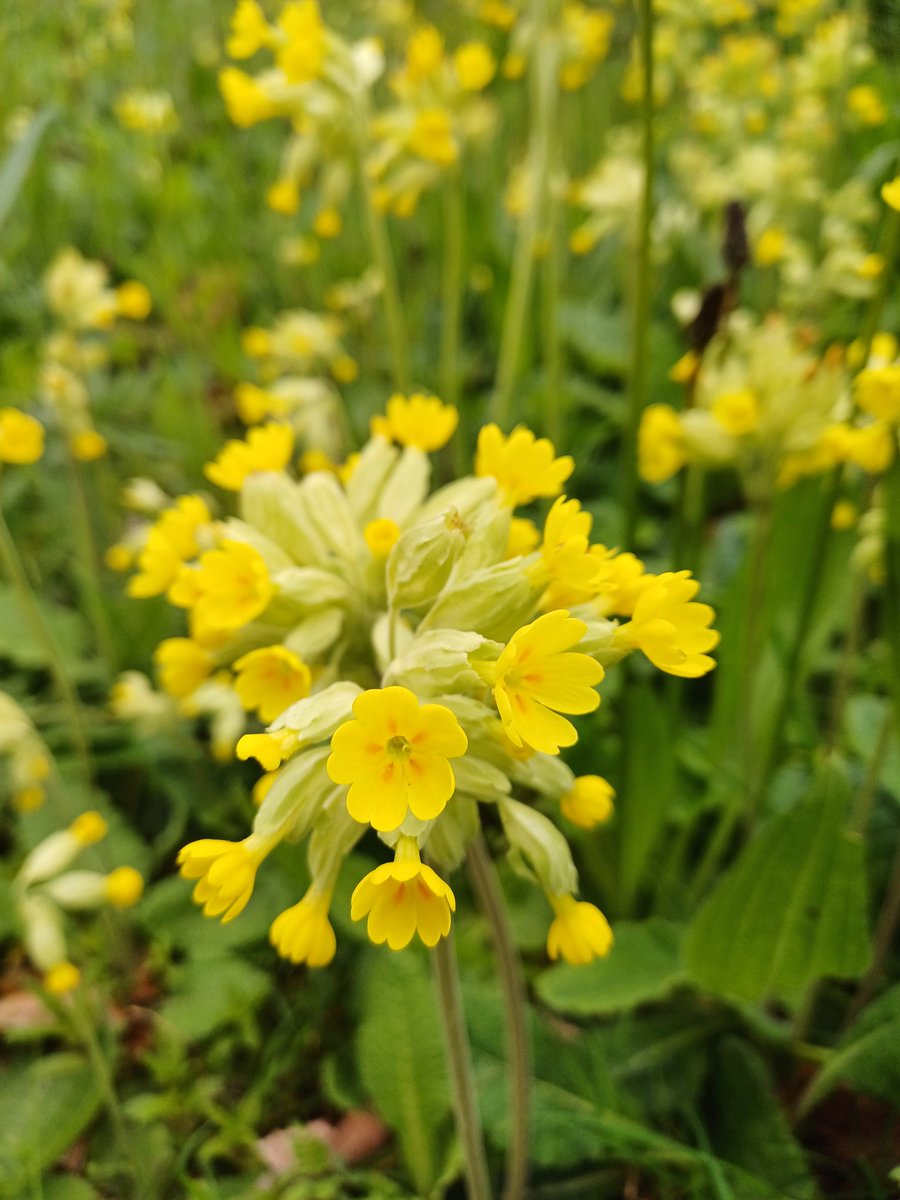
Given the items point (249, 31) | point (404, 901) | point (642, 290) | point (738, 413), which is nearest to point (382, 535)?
point (404, 901)

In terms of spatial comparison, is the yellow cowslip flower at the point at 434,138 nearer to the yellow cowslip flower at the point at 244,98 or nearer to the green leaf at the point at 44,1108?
the yellow cowslip flower at the point at 244,98

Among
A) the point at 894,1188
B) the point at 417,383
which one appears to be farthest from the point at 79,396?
the point at 894,1188

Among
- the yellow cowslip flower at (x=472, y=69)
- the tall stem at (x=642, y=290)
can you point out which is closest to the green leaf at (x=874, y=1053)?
the tall stem at (x=642, y=290)

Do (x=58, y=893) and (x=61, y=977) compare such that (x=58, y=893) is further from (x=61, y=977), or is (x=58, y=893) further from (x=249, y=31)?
(x=249, y=31)

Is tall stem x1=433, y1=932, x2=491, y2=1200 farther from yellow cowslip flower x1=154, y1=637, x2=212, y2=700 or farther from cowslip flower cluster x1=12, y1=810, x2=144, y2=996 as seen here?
cowslip flower cluster x1=12, y1=810, x2=144, y2=996

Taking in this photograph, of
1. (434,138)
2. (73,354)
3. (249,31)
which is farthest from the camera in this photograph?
(73,354)

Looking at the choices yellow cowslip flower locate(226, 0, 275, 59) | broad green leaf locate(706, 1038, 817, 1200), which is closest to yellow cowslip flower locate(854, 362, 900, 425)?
broad green leaf locate(706, 1038, 817, 1200)
